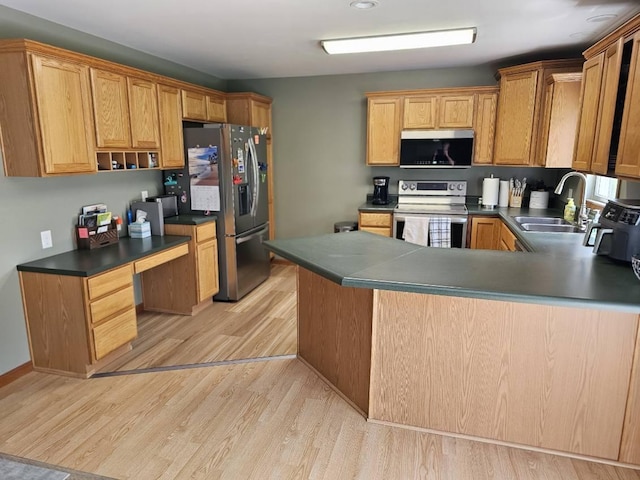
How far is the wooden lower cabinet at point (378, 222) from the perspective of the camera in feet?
15.7

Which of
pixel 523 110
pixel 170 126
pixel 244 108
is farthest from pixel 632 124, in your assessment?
pixel 244 108

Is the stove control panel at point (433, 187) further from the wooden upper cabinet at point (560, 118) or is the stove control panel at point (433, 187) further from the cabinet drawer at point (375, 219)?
the wooden upper cabinet at point (560, 118)

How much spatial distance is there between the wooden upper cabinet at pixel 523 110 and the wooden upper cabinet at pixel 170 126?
3.24 meters

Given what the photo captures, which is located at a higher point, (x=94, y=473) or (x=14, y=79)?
(x=14, y=79)

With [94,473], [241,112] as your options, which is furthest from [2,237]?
[241,112]

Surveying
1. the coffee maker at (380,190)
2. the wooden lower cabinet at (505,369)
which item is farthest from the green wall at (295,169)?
the wooden lower cabinet at (505,369)

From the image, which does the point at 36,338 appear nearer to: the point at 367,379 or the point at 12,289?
the point at 12,289

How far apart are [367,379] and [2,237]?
8.25ft

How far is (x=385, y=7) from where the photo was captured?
2818mm

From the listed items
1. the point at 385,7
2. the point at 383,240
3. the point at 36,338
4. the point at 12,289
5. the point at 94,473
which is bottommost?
the point at 94,473

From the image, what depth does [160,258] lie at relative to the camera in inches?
139

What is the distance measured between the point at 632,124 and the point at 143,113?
339 centimetres

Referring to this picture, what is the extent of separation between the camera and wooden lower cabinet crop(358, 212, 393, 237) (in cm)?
479

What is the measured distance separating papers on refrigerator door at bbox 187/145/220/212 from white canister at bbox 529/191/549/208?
132 inches
